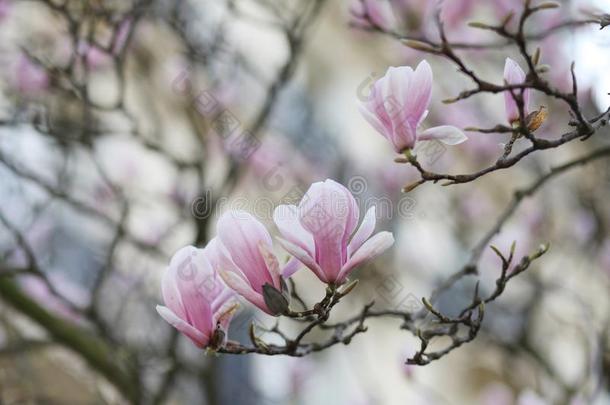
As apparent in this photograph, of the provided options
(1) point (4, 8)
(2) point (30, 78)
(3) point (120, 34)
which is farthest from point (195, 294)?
(1) point (4, 8)

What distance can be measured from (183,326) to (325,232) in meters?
Answer: 0.19

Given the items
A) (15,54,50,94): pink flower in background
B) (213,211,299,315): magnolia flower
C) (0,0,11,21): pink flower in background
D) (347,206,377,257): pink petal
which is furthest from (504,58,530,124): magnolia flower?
(0,0,11,21): pink flower in background

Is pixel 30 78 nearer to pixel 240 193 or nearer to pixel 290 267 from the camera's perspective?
pixel 290 267

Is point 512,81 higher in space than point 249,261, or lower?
higher

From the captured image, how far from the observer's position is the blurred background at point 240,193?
68.7 inches

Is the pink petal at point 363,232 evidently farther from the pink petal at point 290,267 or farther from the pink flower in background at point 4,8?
the pink flower in background at point 4,8

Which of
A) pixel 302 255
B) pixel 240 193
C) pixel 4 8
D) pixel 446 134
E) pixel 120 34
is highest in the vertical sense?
pixel 446 134

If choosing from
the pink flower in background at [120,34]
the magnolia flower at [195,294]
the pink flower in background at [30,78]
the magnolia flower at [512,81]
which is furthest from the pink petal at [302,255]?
the pink flower in background at [30,78]

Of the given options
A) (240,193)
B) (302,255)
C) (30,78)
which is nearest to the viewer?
(302,255)

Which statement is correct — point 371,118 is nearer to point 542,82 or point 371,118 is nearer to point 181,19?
point 542,82

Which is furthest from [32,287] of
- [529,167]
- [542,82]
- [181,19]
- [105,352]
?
[529,167]

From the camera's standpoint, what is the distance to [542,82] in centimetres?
82

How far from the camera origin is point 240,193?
3.75 m

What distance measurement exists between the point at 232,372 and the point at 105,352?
9.62ft
